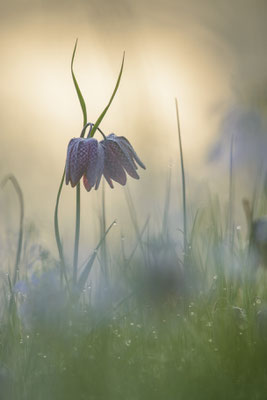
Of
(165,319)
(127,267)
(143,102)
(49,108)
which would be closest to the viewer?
(165,319)

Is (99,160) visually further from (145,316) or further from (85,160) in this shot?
(145,316)

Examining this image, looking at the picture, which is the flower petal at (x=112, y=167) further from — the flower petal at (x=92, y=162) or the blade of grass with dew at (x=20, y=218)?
the blade of grass with dew at (x=20, y=218)

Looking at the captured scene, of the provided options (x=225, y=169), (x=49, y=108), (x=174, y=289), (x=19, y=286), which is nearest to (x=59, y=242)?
(x=19, y=286)

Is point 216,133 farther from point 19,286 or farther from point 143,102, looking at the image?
point 19,286

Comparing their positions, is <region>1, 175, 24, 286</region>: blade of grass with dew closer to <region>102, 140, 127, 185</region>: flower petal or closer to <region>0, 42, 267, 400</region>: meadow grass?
<region>0, 42, 267, 400</region>: meadow grass

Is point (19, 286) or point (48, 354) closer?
point (48, 354)

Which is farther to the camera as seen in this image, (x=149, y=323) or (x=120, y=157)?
(x=120, y=157)

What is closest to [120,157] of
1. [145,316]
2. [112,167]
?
[112,167]

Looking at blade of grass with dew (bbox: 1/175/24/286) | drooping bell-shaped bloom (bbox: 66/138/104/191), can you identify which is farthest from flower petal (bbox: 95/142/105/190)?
blade of grass with dew (bbox: 1/175/24/286)
